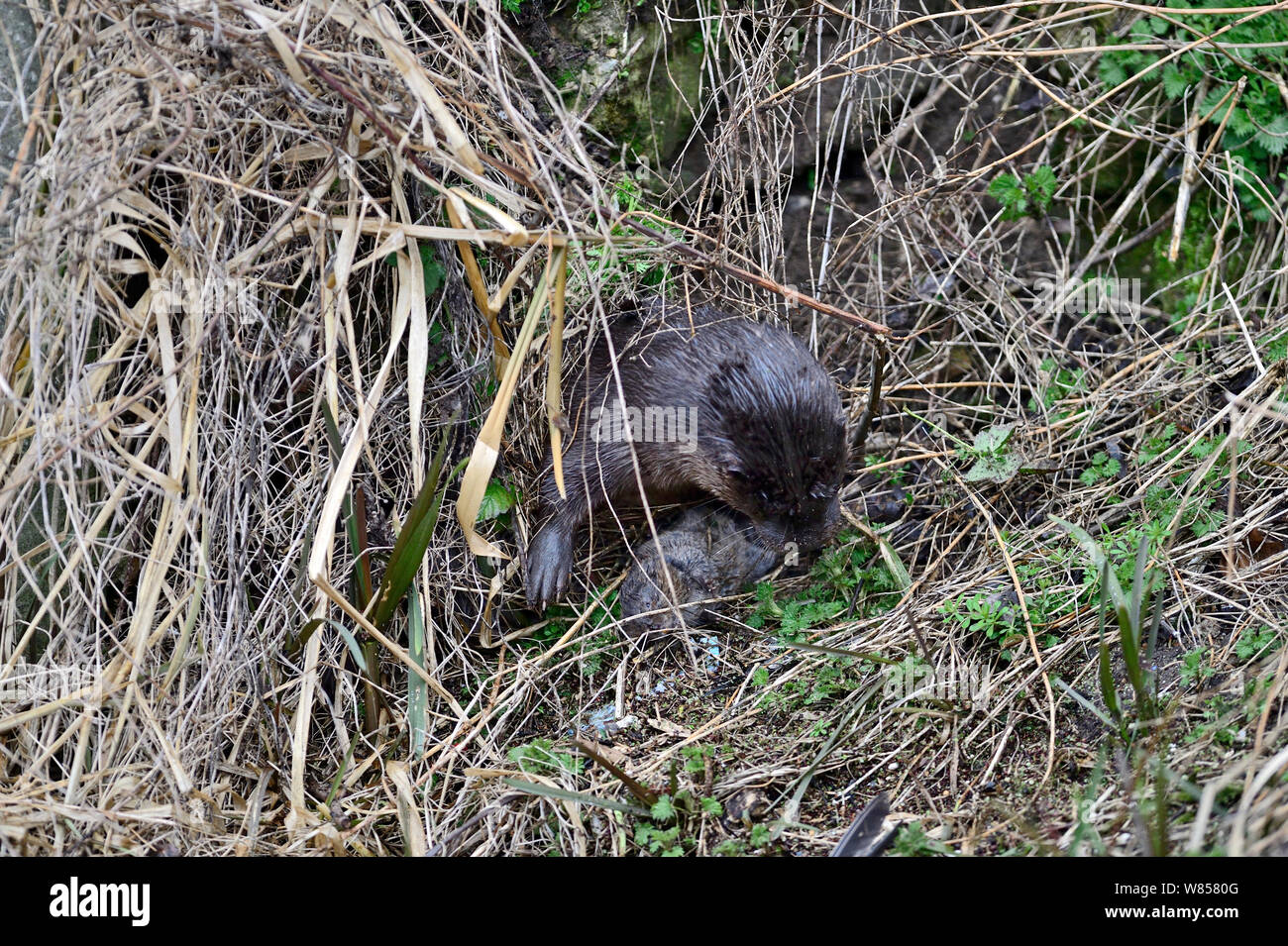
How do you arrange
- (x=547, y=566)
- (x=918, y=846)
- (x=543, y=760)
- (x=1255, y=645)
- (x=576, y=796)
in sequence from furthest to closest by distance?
(x=547, y=566)
(x=543, y=760)
(x=1255, y=645)
(x=576, y=796)
(x=918, y=846)

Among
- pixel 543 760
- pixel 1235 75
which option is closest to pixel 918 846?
pixel 543 760

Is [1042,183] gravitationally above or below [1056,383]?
above

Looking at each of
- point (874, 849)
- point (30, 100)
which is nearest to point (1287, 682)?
point (874, 849)

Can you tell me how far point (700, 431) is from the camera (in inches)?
127

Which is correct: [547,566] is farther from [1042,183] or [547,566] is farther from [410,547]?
[1042,183]

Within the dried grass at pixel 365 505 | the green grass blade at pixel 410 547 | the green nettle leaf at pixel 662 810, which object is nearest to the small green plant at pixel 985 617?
the dried grass at pixel 365 505

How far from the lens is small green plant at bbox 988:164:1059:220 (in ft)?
12.5

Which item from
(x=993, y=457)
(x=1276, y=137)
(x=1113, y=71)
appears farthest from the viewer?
(x=1113, y=71)

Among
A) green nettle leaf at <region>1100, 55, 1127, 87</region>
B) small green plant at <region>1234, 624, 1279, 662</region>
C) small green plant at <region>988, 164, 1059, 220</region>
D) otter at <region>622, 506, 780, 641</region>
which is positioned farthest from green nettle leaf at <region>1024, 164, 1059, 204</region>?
small green plant at <region>1234, 624, 1279, 662</region>

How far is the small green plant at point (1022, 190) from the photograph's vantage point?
3811mm

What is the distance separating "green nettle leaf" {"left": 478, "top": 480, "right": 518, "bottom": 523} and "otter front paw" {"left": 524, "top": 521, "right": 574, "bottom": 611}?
14 cm

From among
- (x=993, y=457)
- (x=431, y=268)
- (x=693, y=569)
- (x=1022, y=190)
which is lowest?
(x=693, y=569)

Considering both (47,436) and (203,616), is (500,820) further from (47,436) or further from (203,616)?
(47,436)

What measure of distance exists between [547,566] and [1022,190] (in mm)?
2218
